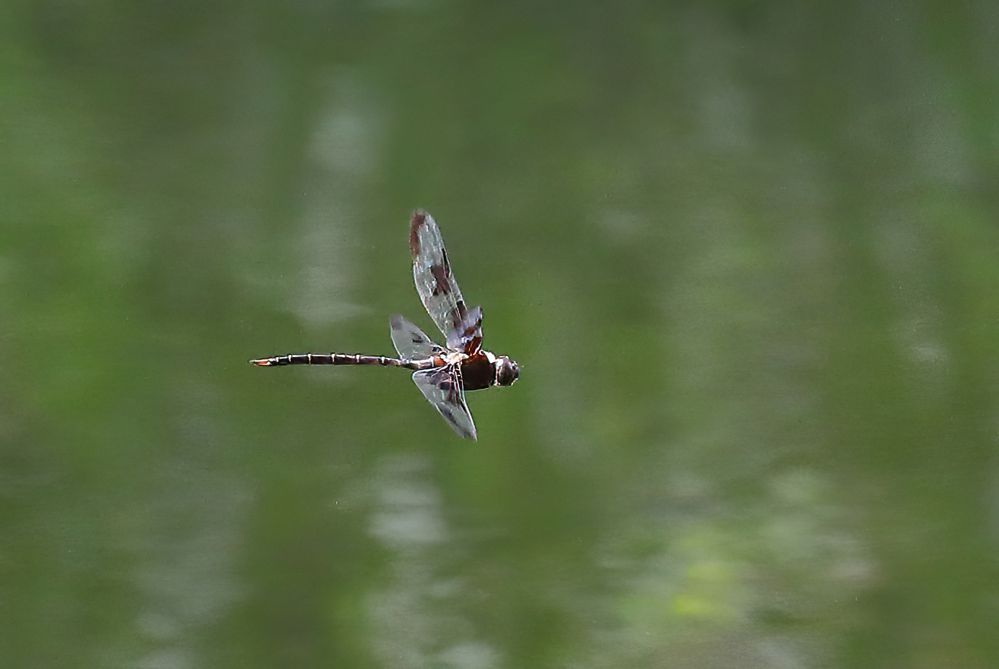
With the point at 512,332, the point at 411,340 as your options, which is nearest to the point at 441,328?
the point at 411,340

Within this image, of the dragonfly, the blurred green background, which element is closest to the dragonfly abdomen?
the dragonfly

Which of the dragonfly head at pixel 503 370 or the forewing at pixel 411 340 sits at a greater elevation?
the forewing at pixel 411 340

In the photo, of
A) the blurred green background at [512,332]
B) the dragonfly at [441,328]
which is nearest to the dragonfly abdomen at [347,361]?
the dragonfly at [441,328]

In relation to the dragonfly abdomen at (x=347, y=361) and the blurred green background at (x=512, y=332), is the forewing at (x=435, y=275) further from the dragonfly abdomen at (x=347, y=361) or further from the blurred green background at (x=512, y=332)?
the blurred green background at (x=512, y=332)

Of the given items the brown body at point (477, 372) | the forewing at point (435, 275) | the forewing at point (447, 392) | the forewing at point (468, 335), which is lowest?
the forewing at point (447, 392)

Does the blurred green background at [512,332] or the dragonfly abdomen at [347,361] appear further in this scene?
the blurred green background at [512,332]

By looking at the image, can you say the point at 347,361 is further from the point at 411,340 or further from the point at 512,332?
the point at 512,332
